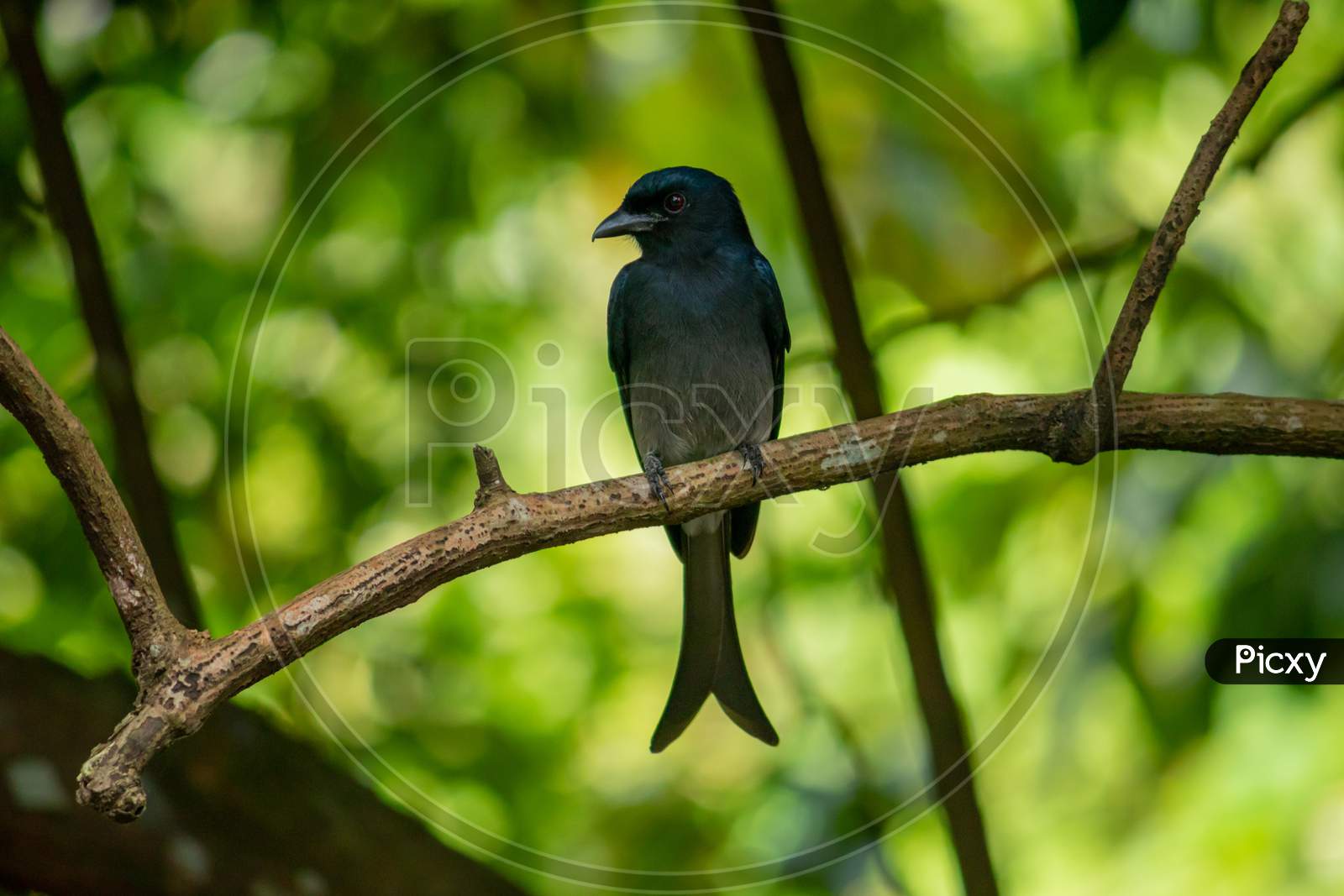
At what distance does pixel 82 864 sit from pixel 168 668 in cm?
132

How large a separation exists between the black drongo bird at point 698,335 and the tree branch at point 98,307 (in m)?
1.66

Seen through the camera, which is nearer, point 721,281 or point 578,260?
point 721,281

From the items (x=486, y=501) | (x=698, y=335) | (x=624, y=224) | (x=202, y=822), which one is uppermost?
(x=624, y=224)

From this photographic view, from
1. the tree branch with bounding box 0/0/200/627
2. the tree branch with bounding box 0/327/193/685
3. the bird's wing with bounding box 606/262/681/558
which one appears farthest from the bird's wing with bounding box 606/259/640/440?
the tree branch with bounding box 0/327/193/685

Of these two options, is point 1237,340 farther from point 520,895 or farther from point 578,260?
point 520,895

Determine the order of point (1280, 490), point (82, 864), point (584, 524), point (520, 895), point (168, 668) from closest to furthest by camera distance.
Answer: point (168, 668) < point (584, 524) < point (82, 864) < point (520, 895) < point (1280, 490)

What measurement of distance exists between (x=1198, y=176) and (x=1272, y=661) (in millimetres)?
1629

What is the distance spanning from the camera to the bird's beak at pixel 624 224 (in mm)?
4199

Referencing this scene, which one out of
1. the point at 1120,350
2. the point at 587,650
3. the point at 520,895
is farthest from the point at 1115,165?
the point at 520,895

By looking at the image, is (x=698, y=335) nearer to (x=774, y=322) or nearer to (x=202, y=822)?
(x=774, y=322)

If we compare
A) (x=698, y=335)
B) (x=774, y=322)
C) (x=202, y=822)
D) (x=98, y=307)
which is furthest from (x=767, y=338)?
(x=202, y=822)

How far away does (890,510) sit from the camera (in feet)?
10.8

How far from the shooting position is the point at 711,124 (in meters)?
4.44

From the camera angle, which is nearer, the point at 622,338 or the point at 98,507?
the point at 98,507
